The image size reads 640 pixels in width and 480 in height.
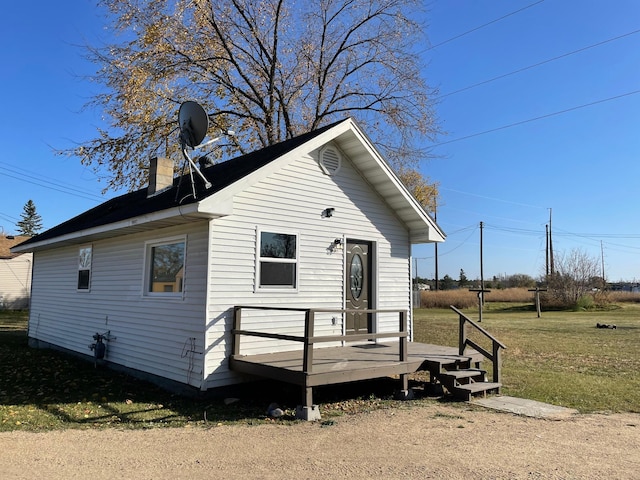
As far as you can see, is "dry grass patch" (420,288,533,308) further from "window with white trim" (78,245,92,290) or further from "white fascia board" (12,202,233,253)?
"white fascia board" (12,202,233,253)

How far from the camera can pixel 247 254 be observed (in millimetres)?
8789

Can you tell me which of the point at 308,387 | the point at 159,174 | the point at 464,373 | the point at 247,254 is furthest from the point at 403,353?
the point at 159,174

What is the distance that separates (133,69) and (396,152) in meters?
11.0

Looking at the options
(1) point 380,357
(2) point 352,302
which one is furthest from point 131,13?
(1) point 380,357

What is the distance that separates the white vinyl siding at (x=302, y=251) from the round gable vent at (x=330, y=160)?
11 centimetres

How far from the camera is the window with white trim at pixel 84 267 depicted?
40.6 ft

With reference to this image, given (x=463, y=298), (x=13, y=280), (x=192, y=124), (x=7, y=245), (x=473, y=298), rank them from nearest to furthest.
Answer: (x=192, y=124), (x=13, y=280), (x=7, y=245), (x=473, y=298), (x=463, y=298)

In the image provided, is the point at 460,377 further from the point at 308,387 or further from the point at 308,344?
the point at 308,344

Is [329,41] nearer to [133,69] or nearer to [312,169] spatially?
[133,69]

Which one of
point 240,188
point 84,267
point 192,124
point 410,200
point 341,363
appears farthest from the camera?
point 84,267

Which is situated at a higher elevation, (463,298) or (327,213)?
(327,213)

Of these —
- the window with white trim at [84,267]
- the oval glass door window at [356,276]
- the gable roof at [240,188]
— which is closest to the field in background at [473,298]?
the gable roof at [240,188]

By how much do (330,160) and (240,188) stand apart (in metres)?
2.74

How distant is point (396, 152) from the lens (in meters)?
21.3
